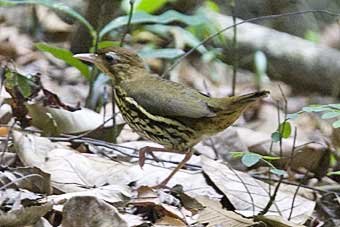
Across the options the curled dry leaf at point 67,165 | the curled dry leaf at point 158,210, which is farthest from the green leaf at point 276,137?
the curled dry leaf at point 67,165

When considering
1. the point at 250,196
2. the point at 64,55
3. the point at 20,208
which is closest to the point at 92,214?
A: the point at 20,208

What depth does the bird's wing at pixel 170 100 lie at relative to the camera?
3.82 metres

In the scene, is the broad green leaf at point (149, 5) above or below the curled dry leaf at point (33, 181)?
above

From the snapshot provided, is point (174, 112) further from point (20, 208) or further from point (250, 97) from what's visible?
point (20, 208)

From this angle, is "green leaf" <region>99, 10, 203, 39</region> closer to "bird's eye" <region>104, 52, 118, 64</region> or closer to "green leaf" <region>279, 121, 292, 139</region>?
"bird's eye" <region>104, 52, 118, 64</region>

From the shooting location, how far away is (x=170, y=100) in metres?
3.84

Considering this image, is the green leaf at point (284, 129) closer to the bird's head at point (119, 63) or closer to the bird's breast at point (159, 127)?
the bird's breast at point (159, 127)

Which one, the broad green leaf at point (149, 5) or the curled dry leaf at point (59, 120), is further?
the broad green leaf at point (149, 5)

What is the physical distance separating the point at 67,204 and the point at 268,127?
13.1 ft

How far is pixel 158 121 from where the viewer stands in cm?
387

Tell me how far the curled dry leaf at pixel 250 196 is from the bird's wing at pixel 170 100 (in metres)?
0.44

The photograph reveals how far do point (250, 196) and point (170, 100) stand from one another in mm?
564

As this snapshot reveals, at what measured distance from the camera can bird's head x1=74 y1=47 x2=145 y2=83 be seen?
4.16 meters

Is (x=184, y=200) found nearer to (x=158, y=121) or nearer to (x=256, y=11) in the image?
(x=158, y=121)
